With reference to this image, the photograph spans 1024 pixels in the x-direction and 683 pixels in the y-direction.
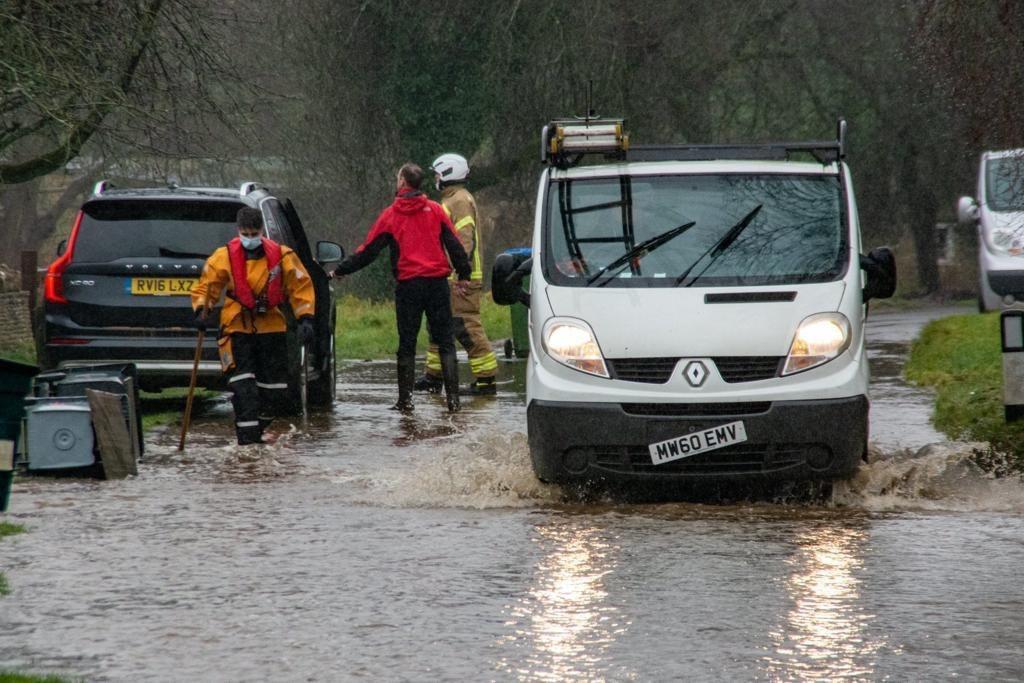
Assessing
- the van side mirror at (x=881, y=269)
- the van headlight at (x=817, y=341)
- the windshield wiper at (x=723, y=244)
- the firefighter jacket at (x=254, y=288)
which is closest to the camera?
the van headlight at (x=817, y=341)

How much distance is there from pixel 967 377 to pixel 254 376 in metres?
7.32

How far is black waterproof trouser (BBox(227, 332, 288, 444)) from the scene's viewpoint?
12.4m

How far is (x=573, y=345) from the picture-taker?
9.90 meters

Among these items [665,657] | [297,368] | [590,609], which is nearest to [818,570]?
[590,609]

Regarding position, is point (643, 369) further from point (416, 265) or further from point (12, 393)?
point (416, 265)

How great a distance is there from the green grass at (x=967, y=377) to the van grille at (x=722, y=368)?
2138 mm

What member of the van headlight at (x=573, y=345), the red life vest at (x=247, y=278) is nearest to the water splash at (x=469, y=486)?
the van headlight at (x=573, y=345)

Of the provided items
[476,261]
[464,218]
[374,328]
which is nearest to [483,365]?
[476,261]

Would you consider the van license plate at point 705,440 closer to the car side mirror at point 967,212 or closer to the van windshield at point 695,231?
the van windshield at point 695,231

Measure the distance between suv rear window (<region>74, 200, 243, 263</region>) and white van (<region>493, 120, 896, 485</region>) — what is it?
12.3 ft

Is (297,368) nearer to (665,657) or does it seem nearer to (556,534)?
(556,534)

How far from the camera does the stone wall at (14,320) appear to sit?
2250 centimetres

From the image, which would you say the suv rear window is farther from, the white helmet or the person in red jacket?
the white helmet

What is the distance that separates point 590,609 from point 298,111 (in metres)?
31.1
